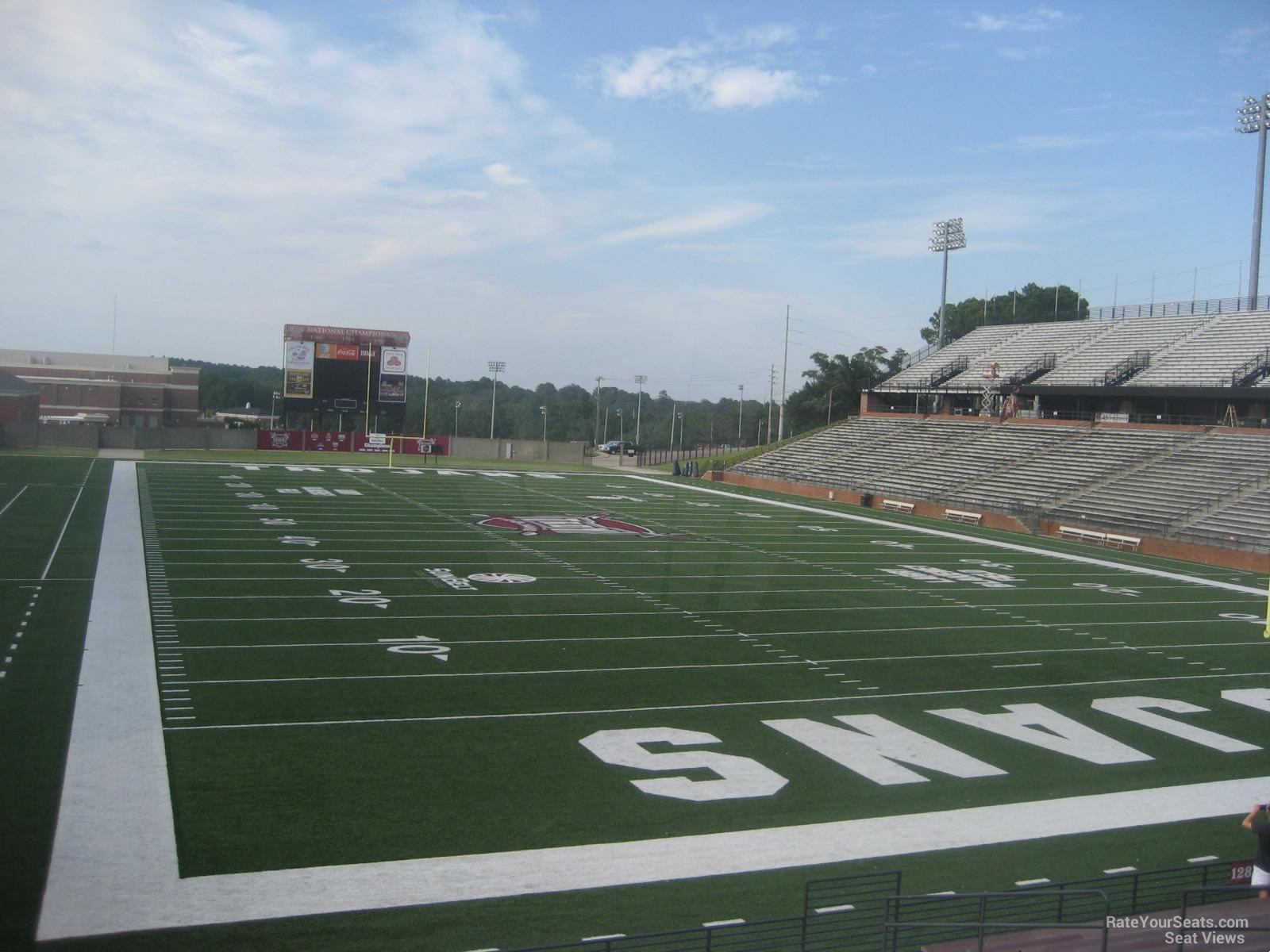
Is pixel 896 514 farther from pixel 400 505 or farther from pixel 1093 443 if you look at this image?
pixel 400 505

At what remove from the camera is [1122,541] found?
2767 cm

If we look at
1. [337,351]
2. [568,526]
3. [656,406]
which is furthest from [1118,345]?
[656,406]

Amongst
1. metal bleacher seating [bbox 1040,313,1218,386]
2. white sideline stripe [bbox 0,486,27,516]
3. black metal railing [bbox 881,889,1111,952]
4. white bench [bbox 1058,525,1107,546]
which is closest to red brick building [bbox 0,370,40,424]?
white sideline stripe [bbox 0,486,27,516]

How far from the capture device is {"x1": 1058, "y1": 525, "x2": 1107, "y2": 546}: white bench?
28266 mm

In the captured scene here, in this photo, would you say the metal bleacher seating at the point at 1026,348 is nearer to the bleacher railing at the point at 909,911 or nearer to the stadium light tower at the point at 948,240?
the stadium light tower at the point at 948,240

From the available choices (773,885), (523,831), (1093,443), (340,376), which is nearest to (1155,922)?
(773,885)

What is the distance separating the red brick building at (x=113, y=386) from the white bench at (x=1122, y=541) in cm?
7148

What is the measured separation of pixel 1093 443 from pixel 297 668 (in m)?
30.5

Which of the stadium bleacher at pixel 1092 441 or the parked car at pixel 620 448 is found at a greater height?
the stadium bleacher at pixel 1092 441

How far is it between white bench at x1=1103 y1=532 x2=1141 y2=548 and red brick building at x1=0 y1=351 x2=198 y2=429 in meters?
71.5

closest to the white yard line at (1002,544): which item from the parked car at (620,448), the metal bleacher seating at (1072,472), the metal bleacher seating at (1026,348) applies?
the metal bleacher seating at (1072,472)

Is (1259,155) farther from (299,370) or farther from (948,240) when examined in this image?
(299,370)

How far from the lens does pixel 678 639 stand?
46.6ft

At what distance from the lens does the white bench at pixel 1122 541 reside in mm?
27422
